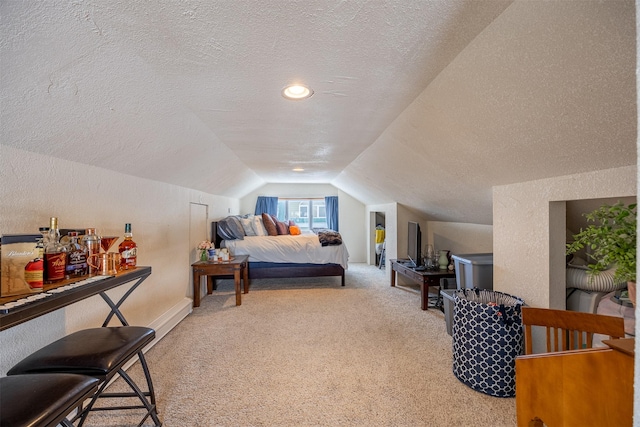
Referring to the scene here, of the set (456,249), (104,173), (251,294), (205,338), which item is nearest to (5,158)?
(104,173)

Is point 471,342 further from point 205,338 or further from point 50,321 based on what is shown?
point 50,321

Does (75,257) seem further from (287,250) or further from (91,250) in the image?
(287,250)

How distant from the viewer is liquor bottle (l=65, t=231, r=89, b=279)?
1428mm

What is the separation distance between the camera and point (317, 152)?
134 inches

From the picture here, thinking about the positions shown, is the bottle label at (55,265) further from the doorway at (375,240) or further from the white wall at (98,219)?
the doorway at (375,240)

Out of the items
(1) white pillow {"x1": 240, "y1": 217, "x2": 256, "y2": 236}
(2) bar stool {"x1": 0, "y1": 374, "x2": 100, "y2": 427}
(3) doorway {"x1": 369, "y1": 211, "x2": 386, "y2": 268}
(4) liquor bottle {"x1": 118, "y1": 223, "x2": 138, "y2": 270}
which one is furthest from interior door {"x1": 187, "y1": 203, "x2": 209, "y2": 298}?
(3) doorway {"x1": 369, "y1": 211, "x2": 386, "y2": 268}

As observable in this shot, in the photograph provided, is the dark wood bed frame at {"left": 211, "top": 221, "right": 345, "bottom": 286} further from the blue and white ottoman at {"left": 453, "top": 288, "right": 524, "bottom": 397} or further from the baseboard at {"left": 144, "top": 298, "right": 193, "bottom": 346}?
the blue and white ottoman at {"left": 453, "top": 288, "right": 524, "bottom": 397}

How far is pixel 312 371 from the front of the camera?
2.15m

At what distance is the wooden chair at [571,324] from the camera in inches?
47.2

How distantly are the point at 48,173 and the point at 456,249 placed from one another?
477 cm

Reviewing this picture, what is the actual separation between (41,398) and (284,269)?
3835mm

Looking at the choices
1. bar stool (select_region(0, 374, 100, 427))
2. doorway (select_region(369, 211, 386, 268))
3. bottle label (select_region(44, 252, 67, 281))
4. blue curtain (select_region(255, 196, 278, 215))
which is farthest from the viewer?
blue curtain (select_region(255, 196, 278, 215))

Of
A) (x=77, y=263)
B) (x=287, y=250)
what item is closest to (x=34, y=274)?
(x=77, y=263)

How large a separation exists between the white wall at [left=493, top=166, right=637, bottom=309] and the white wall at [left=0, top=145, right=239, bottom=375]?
10.4 ft
